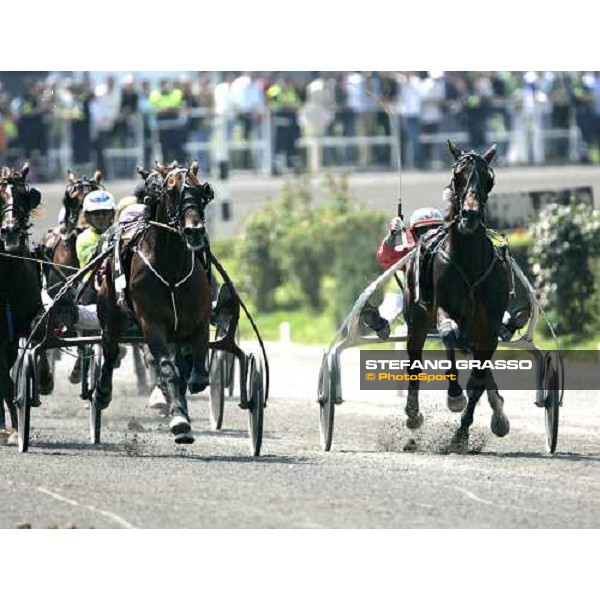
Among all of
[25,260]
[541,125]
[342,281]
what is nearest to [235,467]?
[25,260]

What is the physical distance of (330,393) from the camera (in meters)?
14.5

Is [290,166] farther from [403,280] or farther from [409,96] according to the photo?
[403,280]

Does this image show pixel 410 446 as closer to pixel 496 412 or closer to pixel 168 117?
pixel 496 412

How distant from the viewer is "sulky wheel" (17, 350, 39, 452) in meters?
14.2

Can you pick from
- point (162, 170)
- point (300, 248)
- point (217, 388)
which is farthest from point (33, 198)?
point (300, 248)

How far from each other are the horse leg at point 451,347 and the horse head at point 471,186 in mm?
635

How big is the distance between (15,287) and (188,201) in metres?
2.27

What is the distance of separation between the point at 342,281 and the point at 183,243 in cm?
1311

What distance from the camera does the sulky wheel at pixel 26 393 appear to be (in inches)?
561

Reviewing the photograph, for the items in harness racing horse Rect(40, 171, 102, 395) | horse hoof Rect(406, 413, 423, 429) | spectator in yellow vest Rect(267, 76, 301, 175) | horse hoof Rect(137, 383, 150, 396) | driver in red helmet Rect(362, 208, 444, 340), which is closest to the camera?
horse hoof Rect(406, 413, 423, 429)

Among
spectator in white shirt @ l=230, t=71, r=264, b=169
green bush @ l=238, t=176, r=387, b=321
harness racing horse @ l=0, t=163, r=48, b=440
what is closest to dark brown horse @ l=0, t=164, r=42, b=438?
harness racing horse @ l=0, t=163, r=48, b=440

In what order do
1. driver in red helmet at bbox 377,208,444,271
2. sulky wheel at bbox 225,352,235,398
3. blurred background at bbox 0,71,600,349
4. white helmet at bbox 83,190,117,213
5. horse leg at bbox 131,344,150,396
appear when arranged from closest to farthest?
driver in red helmet at bbox 377,208,444,271 → white helmet at bbox 83,190,117,213 → sulky wheel at bbox 225,352,235,398 → horse leg at bbox 131,344,150,396 → blurred background at bbox 0,71,600,349

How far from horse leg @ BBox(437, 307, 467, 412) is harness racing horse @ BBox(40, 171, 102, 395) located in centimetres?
379

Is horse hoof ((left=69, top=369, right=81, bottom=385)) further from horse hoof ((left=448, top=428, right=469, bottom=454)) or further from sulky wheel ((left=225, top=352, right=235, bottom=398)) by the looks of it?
horse hoof ((left=448, top=428, right=469, bottom=454))
